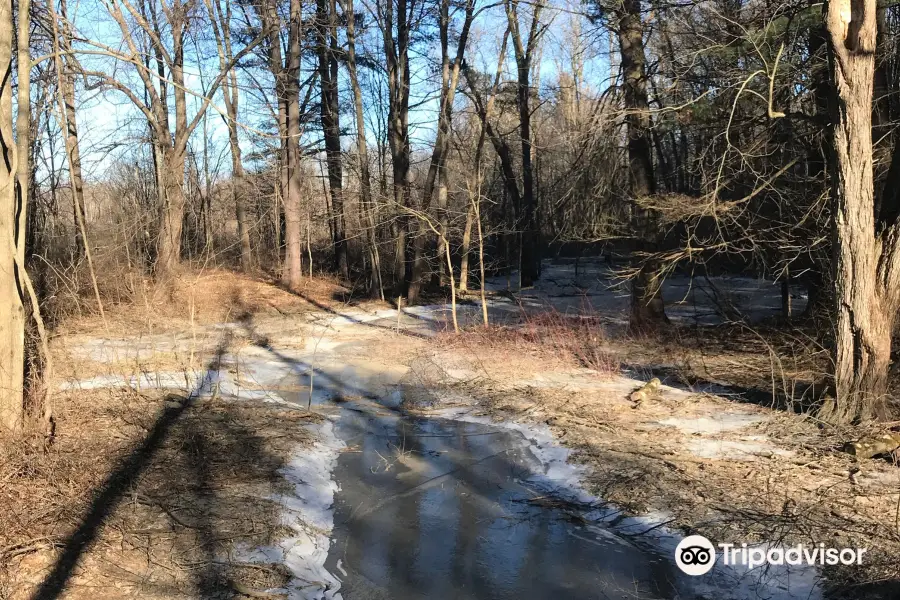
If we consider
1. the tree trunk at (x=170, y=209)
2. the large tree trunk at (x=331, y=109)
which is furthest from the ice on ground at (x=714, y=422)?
the large tree trunk at (x=331, y=109)

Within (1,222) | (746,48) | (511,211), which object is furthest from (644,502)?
(511,211)

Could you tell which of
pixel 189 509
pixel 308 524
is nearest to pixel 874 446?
pixel 308 524

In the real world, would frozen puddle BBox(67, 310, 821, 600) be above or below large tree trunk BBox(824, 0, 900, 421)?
below

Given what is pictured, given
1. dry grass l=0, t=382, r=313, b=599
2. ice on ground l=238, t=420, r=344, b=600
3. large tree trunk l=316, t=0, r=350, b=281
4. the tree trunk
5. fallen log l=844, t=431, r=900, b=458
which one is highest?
large tree trunk l=316, t=0, r=350, b=281

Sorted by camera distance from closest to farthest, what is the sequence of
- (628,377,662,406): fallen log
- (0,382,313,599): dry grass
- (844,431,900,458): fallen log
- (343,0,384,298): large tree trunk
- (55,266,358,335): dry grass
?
1. (0,382,313,599): dry grass
2. (844,431,900,458): fallen log
3. (628,377,662,406): fallen log
4. (55,266,358,335): dry grass
5. (343,0,384,298): large tree trunk

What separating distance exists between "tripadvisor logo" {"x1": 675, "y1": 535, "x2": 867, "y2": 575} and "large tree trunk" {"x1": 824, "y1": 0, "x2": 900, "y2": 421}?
123 inches

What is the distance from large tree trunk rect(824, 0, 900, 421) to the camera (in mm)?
7367

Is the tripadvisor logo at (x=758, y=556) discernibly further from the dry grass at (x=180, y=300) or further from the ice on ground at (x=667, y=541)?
the dry grass at (x=180, y=300)

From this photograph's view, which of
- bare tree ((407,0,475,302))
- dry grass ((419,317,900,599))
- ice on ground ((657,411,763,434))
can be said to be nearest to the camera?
dry grass ((419,317,900,599))

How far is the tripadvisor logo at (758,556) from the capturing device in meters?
4.84

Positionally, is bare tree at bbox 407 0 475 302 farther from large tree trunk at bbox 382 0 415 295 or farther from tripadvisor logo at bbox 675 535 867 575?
tripadvisor logo at bbox 675 535 867 575

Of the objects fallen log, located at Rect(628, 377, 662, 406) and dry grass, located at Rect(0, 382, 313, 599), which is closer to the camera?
dry grass, located at Rect(0, 382, 313, 599)

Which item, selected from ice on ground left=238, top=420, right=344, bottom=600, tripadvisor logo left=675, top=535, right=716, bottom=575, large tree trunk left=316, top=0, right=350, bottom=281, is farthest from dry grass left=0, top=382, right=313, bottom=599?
large tree trunk left=316, top=0, right=350, bottom=281

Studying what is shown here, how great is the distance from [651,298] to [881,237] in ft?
20.1
